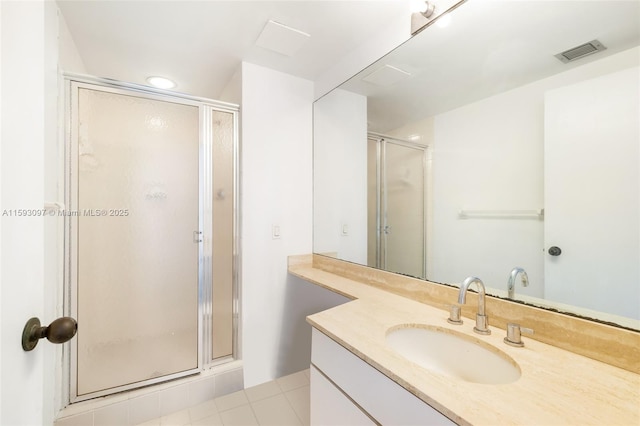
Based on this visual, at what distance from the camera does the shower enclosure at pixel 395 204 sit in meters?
1.61

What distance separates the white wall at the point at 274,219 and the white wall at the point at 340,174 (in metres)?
0.09

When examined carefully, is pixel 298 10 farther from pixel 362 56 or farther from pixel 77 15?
pixel 77 15

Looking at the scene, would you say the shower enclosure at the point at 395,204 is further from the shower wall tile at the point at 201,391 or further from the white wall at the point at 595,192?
the shower wall tile at the point at 201,391

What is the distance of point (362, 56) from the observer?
165 cm

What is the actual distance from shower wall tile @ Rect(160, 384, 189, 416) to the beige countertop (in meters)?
1.19

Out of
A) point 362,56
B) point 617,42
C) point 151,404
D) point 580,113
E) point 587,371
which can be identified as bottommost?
point 151,404

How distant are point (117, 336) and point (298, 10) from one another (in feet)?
6.79

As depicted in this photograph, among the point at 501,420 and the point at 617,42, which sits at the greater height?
the point at 617,42

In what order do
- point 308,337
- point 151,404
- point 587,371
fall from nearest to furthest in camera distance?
point 587,371
point 151,404
point 308,337

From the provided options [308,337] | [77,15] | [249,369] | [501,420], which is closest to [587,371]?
[501,420]

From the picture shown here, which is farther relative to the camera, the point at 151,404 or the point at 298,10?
the point at 151,404

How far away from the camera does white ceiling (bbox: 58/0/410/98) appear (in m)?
1.31

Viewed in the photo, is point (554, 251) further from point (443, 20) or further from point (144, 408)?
point (144, 408)

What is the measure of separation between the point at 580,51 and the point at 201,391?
99.9 inches
